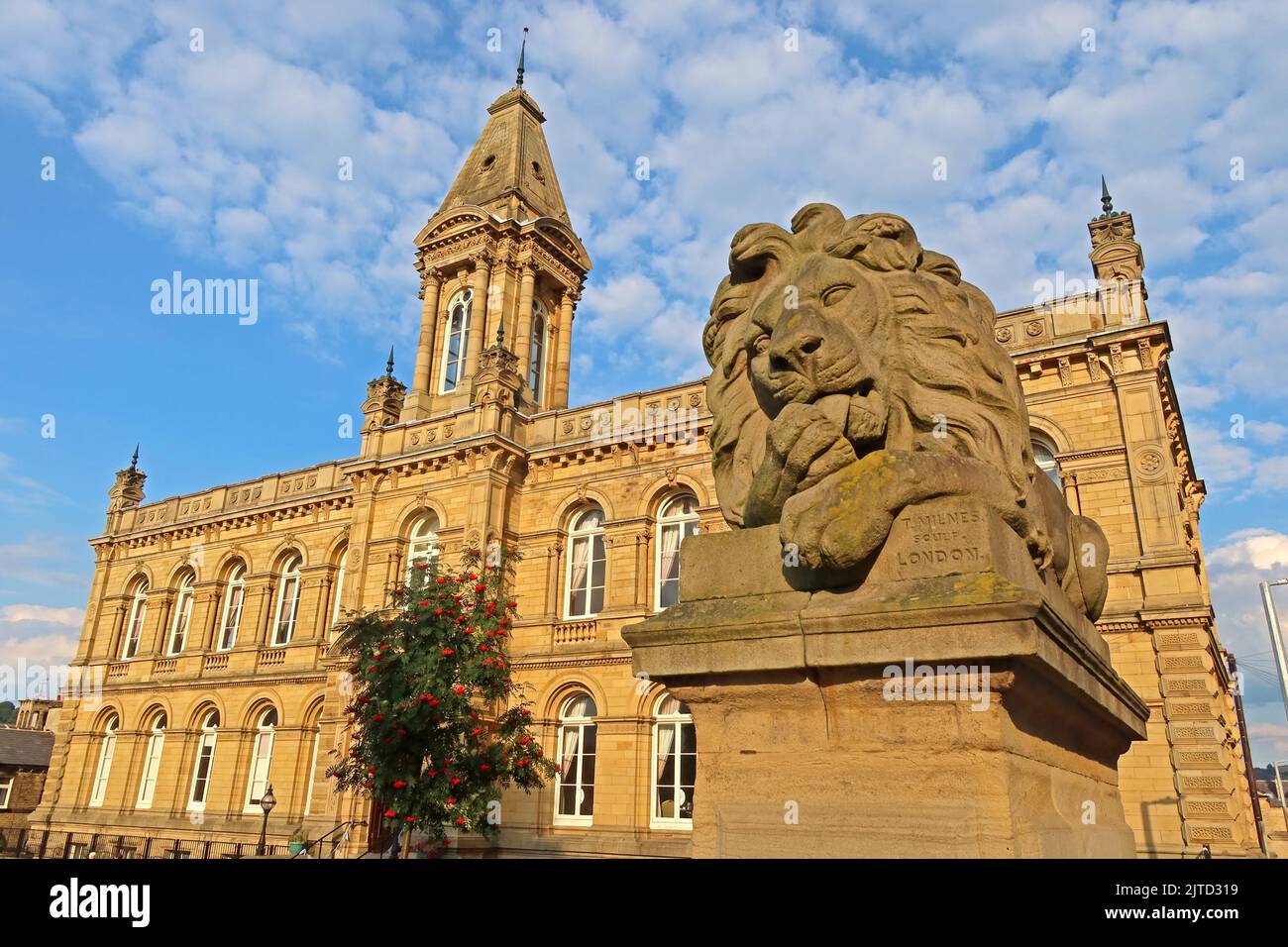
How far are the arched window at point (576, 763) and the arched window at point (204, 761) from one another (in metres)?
11.8

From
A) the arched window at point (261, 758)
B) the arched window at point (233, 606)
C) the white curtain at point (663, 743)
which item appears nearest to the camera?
the white curtain at point (663, 743)

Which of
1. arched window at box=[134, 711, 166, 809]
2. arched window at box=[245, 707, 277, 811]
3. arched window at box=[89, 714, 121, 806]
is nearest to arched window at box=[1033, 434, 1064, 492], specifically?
arched window at box=[245, 707, 277, 811]

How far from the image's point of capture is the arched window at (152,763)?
1061 inches

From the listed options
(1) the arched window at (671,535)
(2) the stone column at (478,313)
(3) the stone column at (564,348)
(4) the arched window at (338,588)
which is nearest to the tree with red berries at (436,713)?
(1) the arched window at (671,535)

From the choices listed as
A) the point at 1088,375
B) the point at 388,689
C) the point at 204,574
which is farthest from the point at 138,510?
the point at 1088,375

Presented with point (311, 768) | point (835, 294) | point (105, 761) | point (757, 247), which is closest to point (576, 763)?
point (311, 768)

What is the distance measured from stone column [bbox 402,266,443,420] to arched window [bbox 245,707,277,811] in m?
9.23

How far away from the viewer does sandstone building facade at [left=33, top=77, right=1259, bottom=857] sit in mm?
15508

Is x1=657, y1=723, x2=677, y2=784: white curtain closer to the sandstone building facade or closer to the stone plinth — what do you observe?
the sandstone building facade

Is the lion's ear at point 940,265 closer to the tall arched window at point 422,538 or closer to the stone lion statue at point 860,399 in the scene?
the stone lion statue at point 860,399
